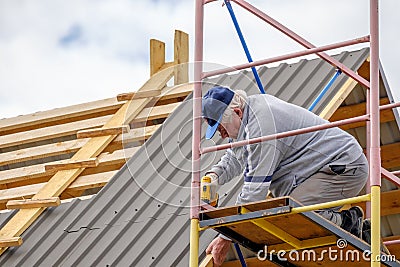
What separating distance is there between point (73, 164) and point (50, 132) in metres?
1.25

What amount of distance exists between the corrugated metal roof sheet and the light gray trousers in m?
1.27

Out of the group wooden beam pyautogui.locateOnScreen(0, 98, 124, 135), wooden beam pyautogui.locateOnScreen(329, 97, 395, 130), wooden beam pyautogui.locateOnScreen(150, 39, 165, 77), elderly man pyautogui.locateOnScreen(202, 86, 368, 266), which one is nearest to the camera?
elderly man pyautogui.locateOnScreen(202, 86, 368, 266)

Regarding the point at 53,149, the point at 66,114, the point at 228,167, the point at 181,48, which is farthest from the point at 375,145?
the point at 66,114

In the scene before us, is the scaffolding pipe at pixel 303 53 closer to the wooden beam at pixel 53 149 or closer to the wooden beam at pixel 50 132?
the wooden beam at pixel 53 149

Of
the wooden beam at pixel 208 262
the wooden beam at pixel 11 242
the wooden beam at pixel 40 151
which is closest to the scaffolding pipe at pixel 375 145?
the wooden beam at pixel 208 262

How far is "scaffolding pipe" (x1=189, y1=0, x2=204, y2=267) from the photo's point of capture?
6719mm

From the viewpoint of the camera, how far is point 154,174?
358 inches

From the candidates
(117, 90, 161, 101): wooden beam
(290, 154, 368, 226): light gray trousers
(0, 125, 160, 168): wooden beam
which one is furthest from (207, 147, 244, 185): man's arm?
(117, 90, 161, 101): wooden beam

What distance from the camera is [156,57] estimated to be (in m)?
11.6

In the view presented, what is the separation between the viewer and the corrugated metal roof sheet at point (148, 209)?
27.6 feet

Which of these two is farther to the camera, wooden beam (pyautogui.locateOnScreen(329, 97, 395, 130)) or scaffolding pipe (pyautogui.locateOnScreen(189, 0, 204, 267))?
wooden beam (pyautogui.locateOnScreen(329, 97, 395, 130))

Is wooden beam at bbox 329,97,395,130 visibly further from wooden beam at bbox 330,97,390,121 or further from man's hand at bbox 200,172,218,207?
man's hand at bbox 200,172,218,207

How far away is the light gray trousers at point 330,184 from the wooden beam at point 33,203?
3327 mm

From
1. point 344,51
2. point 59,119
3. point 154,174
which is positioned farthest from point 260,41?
point 59,119
